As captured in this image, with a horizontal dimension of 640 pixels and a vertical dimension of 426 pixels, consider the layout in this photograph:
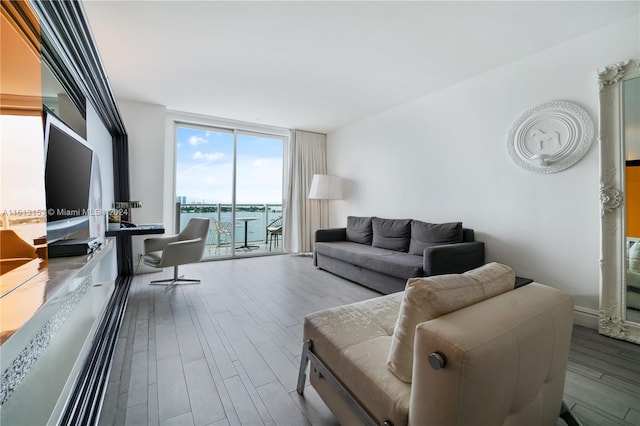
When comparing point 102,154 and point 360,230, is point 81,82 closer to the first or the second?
point 102,154

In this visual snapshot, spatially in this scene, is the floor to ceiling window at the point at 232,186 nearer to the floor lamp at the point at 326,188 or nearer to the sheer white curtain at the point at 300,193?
the sheer white curtain at the point at 300,193

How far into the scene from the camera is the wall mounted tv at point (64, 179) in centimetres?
150

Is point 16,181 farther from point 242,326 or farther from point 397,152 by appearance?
point 397,152

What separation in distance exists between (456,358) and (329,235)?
12.7ft

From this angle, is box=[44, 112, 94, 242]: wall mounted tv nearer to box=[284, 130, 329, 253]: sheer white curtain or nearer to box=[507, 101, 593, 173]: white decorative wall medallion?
box=[284, 130, 329, 253]: sheer white curtain

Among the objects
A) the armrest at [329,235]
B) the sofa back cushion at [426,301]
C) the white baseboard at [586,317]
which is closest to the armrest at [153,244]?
the armrest at [329,235]

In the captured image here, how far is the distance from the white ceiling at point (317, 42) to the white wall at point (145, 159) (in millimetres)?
308

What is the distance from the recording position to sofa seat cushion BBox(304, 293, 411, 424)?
3.09ft

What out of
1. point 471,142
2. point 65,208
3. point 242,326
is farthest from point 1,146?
point 471,142

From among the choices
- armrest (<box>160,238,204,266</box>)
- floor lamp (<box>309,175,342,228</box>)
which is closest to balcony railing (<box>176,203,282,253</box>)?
floor lamp (<box>309,175,342,228</box>)

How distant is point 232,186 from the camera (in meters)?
5.12

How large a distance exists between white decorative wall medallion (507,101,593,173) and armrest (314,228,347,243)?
8.83 ft

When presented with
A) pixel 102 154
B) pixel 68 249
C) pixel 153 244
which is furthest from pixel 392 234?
pixel 102 154

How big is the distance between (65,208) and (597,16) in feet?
13.7
